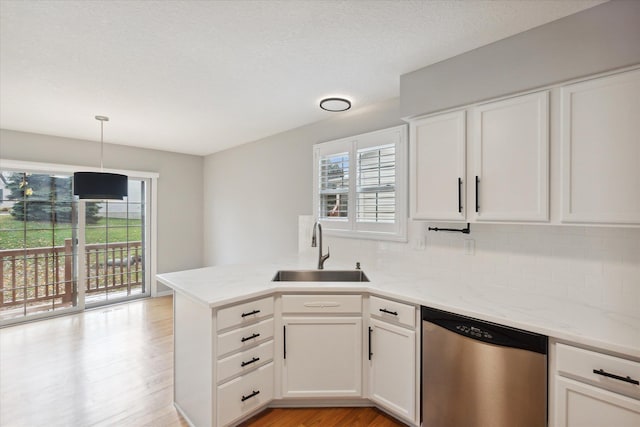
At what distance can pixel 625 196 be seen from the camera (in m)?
1.41

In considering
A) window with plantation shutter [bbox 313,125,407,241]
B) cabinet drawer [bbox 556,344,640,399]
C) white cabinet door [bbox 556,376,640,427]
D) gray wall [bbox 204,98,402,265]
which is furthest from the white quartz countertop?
gray wall [bbox 204,98,402,265]

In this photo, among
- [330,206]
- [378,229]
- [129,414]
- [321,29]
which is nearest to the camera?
[321,29]

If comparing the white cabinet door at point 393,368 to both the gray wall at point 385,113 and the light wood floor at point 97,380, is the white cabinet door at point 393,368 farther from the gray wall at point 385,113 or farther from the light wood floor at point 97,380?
the gray wall at point 385,113

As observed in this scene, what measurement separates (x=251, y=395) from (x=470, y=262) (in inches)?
70.9

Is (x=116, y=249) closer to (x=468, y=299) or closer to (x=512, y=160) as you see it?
(x=468, y=299)

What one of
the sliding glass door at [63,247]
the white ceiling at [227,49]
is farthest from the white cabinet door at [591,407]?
the sliding glass door at [63,247]

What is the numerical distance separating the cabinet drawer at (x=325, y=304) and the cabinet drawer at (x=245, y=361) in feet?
1.01

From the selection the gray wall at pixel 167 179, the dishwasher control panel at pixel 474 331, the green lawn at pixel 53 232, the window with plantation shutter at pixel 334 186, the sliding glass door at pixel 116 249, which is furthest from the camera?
the sliding glass door at pixel 116 249

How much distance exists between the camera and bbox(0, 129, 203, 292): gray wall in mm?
4078

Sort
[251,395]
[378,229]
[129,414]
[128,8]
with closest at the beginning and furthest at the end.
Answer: [128,8] < [251,395] < [129,414] < [378,229]

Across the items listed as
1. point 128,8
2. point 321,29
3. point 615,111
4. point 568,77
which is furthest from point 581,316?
point 128,8

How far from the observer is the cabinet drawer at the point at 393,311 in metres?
1.84

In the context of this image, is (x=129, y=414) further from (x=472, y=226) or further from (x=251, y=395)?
(x=472, y=226)

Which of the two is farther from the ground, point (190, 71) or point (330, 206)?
point (190, 71)
